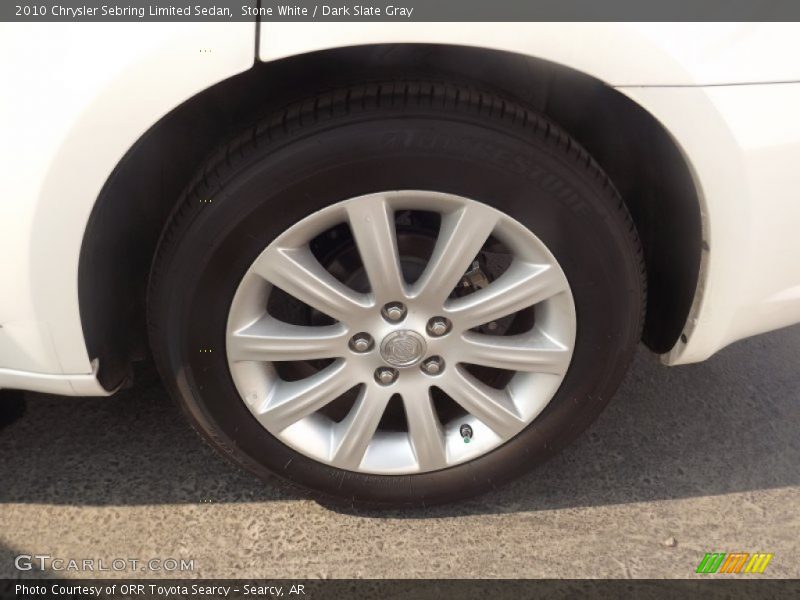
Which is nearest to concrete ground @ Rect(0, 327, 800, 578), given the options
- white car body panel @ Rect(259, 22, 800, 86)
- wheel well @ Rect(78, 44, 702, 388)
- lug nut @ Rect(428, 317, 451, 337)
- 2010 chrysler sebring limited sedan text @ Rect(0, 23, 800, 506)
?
2010 chrysler sebring limited sedan text @ Rect(0, 23, 800, 506)

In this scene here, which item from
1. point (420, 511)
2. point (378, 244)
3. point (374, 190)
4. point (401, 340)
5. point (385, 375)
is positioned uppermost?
point (374, 190)

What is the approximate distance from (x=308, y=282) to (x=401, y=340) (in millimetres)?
245

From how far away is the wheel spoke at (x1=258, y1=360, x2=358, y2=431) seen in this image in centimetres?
162

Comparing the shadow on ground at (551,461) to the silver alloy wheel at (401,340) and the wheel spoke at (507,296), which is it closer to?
the silver alloy wheel at (401,340)

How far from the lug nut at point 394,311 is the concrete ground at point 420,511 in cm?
58

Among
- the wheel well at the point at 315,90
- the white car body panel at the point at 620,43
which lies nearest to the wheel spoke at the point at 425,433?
the wheel well at the point at 315,90

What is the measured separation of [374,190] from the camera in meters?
1.40

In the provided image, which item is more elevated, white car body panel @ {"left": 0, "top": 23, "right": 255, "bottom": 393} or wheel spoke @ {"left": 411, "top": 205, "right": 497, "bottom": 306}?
white car body panel @ {"left": 0, "top": 23, "right": 255, "bottom": 393}

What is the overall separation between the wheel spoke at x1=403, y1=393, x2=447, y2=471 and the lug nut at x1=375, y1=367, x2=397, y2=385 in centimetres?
6

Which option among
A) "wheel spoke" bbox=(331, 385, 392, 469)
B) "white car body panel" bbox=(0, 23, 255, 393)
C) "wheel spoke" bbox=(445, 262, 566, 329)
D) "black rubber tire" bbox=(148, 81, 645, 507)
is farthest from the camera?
"wheel spoke" bbox=(331, 385, 392, 469)

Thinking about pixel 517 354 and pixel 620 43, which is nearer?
pixel 620 43

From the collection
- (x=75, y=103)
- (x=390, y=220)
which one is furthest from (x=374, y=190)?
(x=75, y=103)

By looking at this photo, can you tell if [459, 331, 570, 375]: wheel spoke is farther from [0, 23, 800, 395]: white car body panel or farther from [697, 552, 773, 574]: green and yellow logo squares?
[697, 552, 773, 574]: green and yellow logo squares

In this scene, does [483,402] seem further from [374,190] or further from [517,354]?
[374,190]
